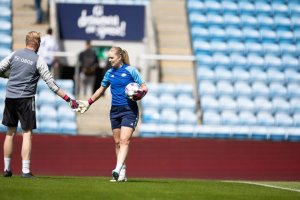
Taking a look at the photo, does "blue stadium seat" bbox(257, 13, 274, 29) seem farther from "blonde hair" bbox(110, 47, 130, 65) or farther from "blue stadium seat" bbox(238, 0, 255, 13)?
"blonde hair" bbox(110, 47, 130, 65)

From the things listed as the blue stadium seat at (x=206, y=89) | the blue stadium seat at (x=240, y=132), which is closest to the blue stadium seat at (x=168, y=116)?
the blue stadium seat at (x=206, y=89)

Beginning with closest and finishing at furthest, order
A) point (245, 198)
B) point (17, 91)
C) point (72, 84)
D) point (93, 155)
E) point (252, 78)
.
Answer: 1. point (245, 198)
2. point (17, 91)
3. point (93, 155)
4. point (72, 84)
5. point (252, 78)

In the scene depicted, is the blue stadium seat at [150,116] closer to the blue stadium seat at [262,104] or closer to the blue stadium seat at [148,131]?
the blue stadium seat at [148,131]

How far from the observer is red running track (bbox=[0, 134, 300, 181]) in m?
17.4

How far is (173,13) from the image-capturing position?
22859 millimetres

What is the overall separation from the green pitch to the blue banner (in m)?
10.4

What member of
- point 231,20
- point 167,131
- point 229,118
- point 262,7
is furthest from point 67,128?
point 262,7

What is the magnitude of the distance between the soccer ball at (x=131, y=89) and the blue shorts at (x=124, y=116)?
274mm

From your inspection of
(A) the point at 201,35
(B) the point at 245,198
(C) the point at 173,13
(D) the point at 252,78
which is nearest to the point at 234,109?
(D) the point at 252,78

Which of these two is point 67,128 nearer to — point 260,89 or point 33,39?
point 260,89

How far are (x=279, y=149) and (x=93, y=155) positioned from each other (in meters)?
4.25

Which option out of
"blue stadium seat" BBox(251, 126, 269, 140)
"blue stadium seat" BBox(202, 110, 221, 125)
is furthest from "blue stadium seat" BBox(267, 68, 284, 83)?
"blue stadium seat" BBox(202, 110, 221, 125)

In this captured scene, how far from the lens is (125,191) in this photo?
32.8 feet

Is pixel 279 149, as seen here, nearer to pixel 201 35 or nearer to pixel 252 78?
pixel 252 78
